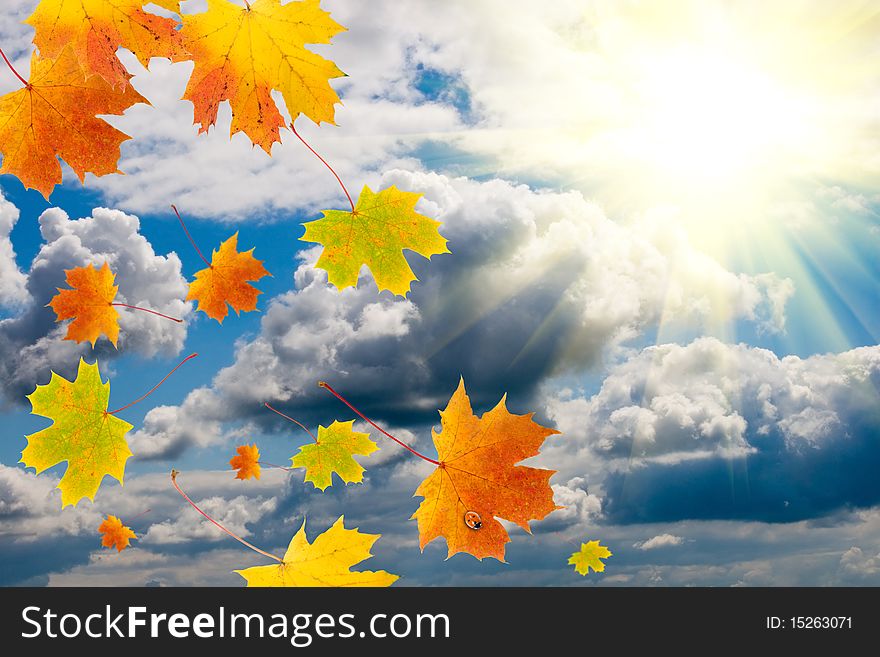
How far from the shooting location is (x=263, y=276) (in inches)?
183

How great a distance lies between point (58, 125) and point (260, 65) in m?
0.80

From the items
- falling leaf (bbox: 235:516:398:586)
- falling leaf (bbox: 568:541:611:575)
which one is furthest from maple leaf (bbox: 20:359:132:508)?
falling leaf (bbox: 568:541:611:575)

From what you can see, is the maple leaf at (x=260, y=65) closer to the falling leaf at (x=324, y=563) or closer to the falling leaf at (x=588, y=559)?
the falling leaf at (x=324, y=563)

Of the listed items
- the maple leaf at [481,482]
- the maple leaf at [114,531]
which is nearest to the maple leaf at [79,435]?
the maple leaf at [481,482]

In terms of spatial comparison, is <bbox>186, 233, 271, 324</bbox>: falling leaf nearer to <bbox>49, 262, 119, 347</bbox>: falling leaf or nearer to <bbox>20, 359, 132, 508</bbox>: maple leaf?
<bbox>49, 262, 119, 347</bbox>: falling leaf

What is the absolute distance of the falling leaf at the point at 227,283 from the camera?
452cm

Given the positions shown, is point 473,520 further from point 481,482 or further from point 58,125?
point 58,125

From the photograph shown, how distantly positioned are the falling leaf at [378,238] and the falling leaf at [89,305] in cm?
189

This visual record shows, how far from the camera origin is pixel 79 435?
3117 millimetres

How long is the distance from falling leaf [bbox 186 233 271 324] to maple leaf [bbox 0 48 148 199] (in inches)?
82.3

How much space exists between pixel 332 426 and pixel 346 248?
315 cm

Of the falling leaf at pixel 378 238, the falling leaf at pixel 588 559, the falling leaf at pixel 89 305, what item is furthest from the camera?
the falling leaf at pixel 588 559
